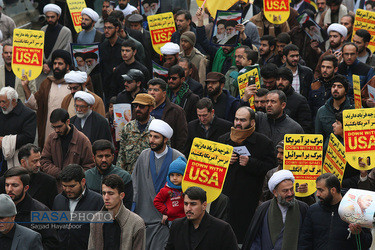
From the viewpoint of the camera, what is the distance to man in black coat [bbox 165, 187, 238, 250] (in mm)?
8719

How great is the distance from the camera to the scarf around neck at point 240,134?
10781 mm

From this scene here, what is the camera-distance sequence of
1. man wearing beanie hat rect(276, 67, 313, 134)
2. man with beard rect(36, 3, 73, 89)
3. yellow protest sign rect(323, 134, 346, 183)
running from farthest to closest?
man with beard rect(36, 3, 73, 89), man wearing beanie hat rect(276, 67, 313, 134), yellow protest sign rect(323, 134, 346, 183)

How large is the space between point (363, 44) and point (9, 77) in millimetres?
5880


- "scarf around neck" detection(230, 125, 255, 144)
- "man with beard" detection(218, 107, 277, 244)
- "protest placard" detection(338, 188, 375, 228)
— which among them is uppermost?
"protest placard" detection(338, 188, 375, 228)

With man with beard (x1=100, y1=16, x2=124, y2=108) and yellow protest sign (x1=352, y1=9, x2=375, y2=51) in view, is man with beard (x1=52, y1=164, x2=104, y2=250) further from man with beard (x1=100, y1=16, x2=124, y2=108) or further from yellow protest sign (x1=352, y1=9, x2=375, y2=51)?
yellow protest sign (x1=352, y1=9, x2=375, y2=51)

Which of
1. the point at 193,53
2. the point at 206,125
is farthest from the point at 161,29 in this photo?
the point at 206,125

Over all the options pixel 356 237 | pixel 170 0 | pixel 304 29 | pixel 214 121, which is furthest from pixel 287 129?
pixel 170 0

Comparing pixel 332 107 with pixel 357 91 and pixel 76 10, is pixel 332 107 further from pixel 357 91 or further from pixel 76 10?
pixel 76 10

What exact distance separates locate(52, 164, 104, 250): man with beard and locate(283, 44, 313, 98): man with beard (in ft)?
16.8

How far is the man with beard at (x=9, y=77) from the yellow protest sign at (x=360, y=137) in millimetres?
5504

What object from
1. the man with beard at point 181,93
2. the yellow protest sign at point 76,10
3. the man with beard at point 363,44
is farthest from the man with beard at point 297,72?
the yellow protest sign at point 76,10

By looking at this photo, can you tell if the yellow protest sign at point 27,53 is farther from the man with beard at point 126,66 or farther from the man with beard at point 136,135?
the man with beard at point 136,135

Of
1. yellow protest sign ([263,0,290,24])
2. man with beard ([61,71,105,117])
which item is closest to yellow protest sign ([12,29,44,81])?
man with beard ([61,71,105,117])

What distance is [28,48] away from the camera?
13609 millimetres
